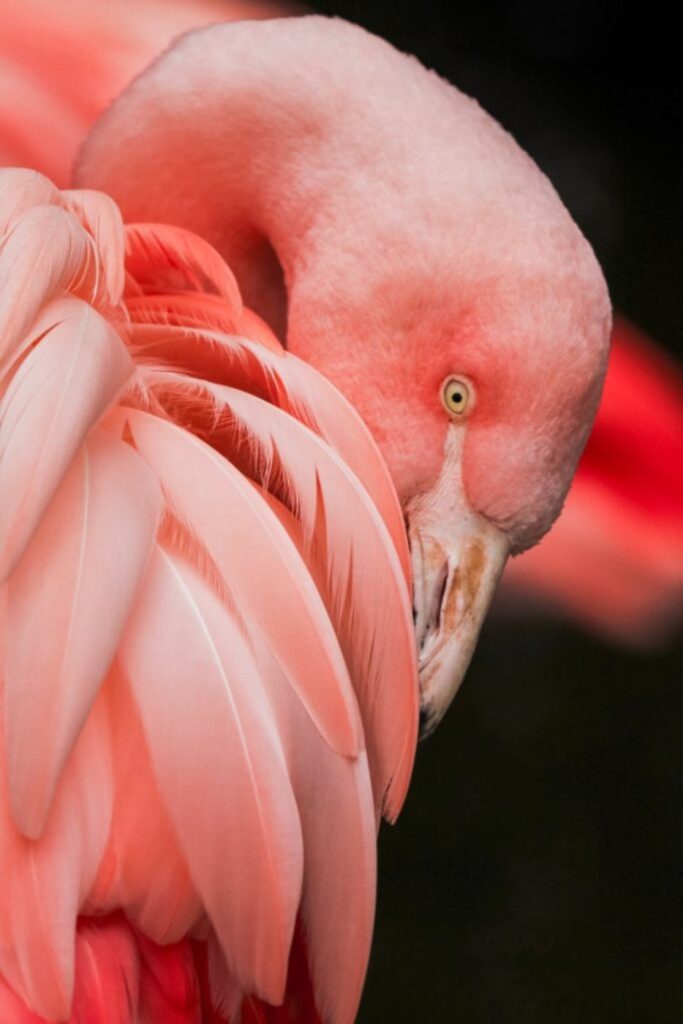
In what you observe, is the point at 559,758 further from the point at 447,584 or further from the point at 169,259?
the point at 169,259

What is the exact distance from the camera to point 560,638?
42.0 inches

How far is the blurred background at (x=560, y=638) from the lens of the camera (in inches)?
40.1

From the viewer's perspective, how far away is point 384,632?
746mm

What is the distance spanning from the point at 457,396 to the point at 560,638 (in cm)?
29

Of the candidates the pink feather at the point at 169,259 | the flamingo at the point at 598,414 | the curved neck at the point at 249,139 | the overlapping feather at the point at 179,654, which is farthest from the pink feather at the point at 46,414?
the flamingo at the point at 598,414

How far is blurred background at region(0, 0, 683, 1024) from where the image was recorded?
1018mm

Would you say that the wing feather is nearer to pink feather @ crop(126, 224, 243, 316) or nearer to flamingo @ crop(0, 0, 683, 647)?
pink feather @ crop(126, 224, 243, 316)

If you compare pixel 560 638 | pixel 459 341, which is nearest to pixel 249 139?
pixel 459 341

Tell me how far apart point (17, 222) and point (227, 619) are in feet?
0.91

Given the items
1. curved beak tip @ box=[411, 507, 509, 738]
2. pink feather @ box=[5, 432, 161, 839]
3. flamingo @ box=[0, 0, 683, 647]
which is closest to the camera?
pink feather @ box=[5, 432, 161, 839]

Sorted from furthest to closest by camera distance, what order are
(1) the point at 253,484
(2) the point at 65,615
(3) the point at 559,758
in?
(3) the point at 559,758 → (1) the point at 253,484 → (2) the point at 65,615

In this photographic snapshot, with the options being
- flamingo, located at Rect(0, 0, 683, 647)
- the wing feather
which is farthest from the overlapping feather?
flamingo, located at Rect(0, 0, 683, 647)

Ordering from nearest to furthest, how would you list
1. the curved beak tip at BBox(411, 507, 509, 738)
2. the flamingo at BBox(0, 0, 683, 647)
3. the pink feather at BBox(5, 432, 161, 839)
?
1. the pink feather at BBox(5, 432, 161, 839)
2. the curved beak tip at BBox(411, 507, 509, 738)
3. the flamingo at BBox(0, 0, 683, 647)

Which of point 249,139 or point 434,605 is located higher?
point 249,139
